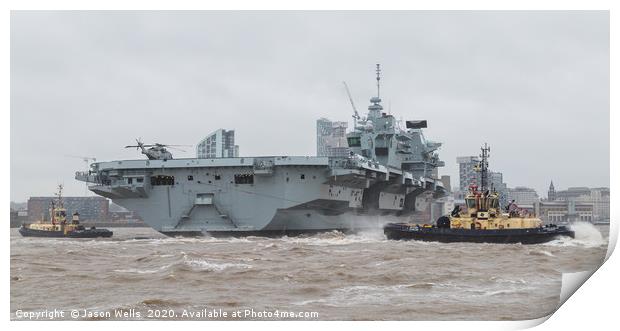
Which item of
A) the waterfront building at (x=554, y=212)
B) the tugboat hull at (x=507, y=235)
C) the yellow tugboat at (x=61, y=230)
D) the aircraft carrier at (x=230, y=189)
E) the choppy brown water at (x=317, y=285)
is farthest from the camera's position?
the yellow tugboat at (x=61, y=230)

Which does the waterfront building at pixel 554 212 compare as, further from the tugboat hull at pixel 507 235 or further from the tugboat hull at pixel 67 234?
the tugboat hull at pixel 67 234

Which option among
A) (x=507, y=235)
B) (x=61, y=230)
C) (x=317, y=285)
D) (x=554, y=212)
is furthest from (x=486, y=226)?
(x=61, y=230)

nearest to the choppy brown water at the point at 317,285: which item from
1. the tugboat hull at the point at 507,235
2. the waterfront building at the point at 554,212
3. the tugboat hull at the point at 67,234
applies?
the waterfront building at the point at 554,212

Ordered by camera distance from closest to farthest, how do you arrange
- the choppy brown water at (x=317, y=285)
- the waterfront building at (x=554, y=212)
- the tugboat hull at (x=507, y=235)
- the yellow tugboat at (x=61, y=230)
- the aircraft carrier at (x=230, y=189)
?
the choppy brown water at (x=317, y=285)
the waterfront building at (x=554, y=212)
the tugboat hull at (x=507, y=235)
the aircraft carrier at (x=230, y=189)
the yellow tugboat at (x=61, y=230)

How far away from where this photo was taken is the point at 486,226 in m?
30.3

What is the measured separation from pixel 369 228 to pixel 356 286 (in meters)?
30.7

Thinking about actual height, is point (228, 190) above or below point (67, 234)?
above

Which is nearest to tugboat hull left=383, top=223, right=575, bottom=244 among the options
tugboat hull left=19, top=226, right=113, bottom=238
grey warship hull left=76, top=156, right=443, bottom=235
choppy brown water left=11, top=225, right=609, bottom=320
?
grey warship hull left=76, top=156, right=443, bottom=235

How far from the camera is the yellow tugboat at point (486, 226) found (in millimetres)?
29719

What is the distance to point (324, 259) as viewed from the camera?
22.3 metres

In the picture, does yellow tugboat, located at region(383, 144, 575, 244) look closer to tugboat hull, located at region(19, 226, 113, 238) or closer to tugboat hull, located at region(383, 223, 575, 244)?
tugboat hull, located at region(383, 223, 575, 244)

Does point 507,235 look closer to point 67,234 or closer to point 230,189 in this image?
point 230,189

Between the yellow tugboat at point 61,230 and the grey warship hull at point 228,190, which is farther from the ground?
the grey warship hull at point 228,190

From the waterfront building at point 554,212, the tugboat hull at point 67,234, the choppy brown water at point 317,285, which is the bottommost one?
the choppy brown water at point 317,285
